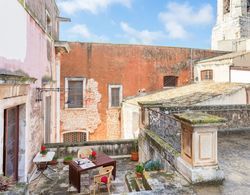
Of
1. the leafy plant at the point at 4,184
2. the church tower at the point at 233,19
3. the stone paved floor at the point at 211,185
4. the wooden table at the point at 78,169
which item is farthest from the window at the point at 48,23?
the church tower at the point at 233,19

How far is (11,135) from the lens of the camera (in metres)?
5.71

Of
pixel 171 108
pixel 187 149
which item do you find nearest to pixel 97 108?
pixel 171 108

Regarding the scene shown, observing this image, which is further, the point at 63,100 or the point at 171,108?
the point at 63,100

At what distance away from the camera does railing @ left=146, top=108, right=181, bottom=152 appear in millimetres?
5383

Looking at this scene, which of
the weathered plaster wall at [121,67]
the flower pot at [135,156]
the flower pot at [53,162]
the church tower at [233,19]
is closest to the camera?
the flower pot at [53,162]

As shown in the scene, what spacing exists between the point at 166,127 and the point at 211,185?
229 centimetres

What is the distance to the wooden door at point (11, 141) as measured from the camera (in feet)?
17.4

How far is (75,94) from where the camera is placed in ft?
54.2

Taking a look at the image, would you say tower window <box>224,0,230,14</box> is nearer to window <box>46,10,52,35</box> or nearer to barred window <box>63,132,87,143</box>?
barred window <box>63,132,87,143</box>

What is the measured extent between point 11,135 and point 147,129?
13.1 feet

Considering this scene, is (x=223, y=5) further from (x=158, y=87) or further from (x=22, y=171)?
(x=22, y=171)

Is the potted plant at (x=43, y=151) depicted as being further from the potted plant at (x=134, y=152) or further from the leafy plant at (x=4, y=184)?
the leafy plant at (x=4, y=184)

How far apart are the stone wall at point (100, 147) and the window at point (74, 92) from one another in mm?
7654

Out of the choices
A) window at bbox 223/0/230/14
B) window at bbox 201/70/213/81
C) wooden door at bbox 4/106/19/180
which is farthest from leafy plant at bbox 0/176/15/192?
window at bbox 223/0/230/14
